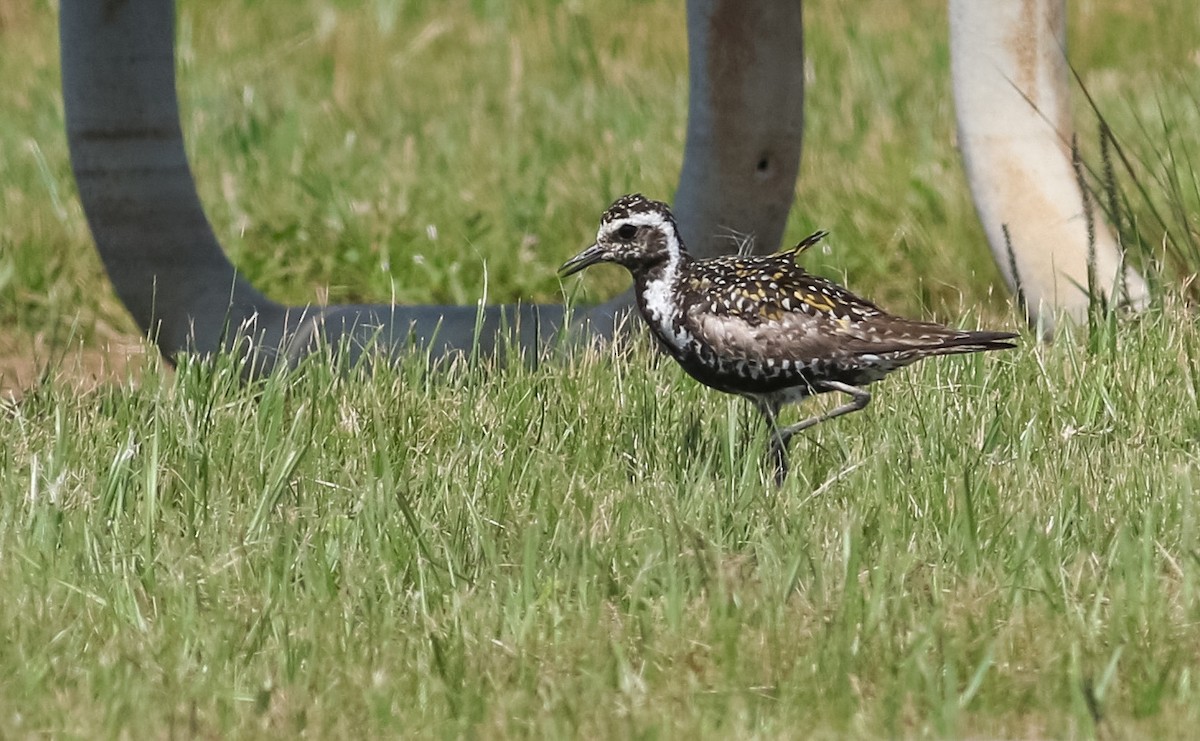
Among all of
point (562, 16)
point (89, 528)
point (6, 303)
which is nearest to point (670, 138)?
point (562, 16)

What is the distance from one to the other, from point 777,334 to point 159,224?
2.64 meters

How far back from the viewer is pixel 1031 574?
396 cm

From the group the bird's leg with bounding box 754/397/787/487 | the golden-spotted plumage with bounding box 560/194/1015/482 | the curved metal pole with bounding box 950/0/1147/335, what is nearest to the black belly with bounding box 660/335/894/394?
the golden-spotted plumage with bounding box 560/194/1015/482

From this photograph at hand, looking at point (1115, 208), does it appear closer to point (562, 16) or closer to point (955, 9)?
point (955, 9)

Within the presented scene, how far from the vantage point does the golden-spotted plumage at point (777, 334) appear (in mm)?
4672

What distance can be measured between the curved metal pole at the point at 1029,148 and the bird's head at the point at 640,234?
55.5 inches

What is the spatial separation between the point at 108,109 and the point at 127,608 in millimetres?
2824

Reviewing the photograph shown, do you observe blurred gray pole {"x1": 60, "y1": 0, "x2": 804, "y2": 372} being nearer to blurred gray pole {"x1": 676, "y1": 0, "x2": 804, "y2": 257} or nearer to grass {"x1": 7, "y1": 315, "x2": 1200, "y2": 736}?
blurred gray pole {"x1": 676, "y1": 0, "x2": 804, "y2": 257}

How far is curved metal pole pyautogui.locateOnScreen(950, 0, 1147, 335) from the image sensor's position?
5863 millimetres

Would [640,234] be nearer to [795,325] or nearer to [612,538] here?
[795,325]

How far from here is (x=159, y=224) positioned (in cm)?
639

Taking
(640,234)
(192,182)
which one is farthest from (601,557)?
(192,182)

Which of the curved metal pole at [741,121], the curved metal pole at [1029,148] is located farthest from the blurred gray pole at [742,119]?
the curved metal pole at [1029,148]

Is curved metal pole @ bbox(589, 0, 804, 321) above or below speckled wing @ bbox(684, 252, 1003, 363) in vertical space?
above
